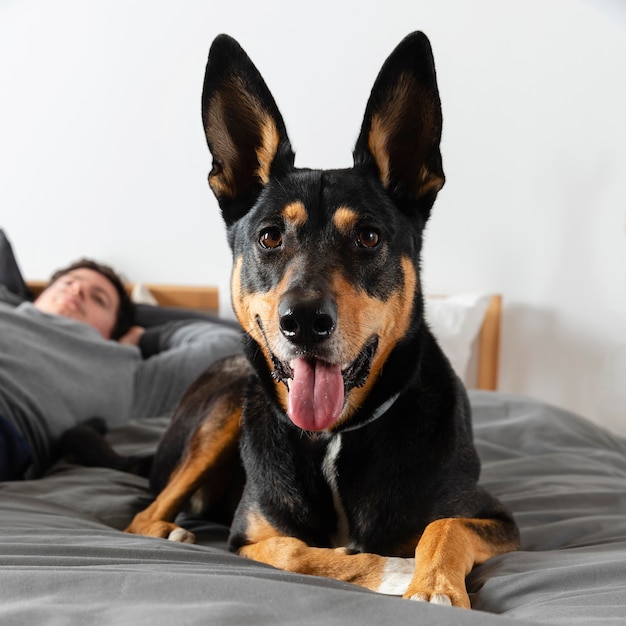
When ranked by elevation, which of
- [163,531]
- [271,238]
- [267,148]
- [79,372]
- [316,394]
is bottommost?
[163,531]

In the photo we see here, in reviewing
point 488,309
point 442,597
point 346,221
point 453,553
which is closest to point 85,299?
point 488,309

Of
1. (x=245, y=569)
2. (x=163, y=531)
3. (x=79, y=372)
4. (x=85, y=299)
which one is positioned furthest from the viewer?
(x=85, y=299)

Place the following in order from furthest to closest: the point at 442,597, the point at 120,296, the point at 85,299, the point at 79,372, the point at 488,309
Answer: the point at 488,309 → the point at 120,296 → the point at 85,299 → the point at 79,372 → the point at 442,597

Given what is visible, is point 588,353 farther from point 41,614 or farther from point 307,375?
point 41,614

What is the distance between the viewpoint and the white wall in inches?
159

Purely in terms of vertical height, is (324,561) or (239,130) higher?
(239,130)

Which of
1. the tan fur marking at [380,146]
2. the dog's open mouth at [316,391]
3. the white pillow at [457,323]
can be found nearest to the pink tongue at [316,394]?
the dog's open mouth at [316,391]

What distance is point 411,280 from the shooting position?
5.66 feet

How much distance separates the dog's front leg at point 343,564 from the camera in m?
1.45

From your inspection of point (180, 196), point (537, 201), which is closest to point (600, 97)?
point (537, 201)

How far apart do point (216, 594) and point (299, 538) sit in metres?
0.53

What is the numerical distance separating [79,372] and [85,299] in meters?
0.83

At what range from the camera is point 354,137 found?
4.24 metres

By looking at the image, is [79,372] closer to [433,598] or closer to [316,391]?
[316,391]
